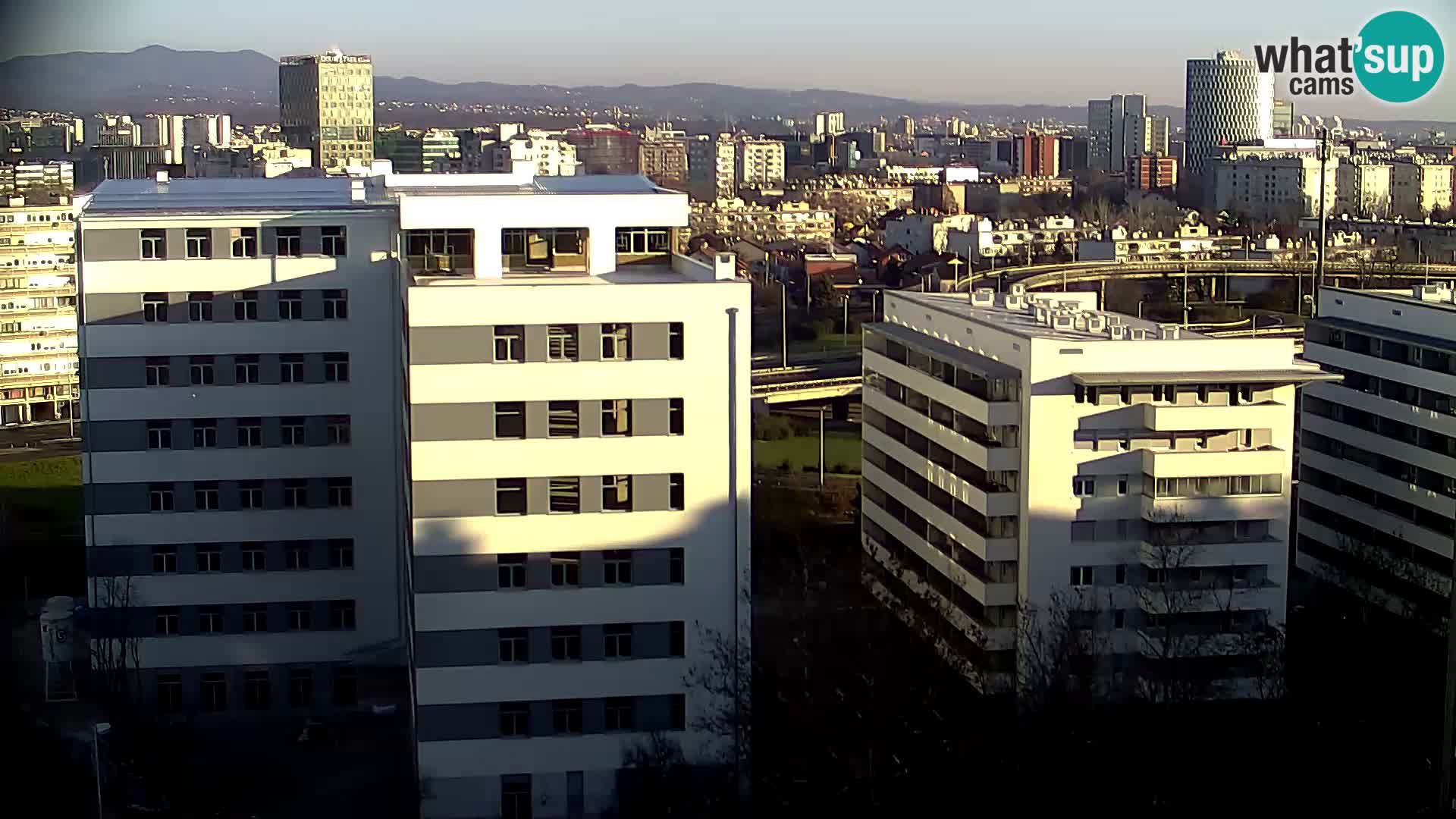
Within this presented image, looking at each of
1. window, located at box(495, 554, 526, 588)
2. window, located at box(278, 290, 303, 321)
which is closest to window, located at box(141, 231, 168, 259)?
window, located at box(278, 290, 303, 321)

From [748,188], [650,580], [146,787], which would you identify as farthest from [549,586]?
[748,188]

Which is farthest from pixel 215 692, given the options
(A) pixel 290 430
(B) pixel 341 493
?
(A) pixel 290 430

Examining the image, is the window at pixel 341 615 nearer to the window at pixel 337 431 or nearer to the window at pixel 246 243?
the window at pixel 337 431

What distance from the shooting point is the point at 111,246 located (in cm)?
507

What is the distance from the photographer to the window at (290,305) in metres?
5.15

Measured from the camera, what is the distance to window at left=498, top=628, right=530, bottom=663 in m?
4.25

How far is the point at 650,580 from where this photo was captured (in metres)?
4.26

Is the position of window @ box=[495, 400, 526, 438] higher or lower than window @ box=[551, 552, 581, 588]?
higher

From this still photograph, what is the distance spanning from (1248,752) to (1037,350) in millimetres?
1233

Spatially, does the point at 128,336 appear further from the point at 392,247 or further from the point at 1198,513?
the point at 1198,513

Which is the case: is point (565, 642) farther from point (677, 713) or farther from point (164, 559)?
point (164, 559)

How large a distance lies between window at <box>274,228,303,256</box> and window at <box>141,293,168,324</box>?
0.33 m

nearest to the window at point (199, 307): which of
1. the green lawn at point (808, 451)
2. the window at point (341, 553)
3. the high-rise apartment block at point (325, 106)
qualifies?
the window at point (341, 553)

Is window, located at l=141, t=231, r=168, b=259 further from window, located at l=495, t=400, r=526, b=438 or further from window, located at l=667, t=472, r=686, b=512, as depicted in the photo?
window, located at l=667, t=472, r=686, b=512
